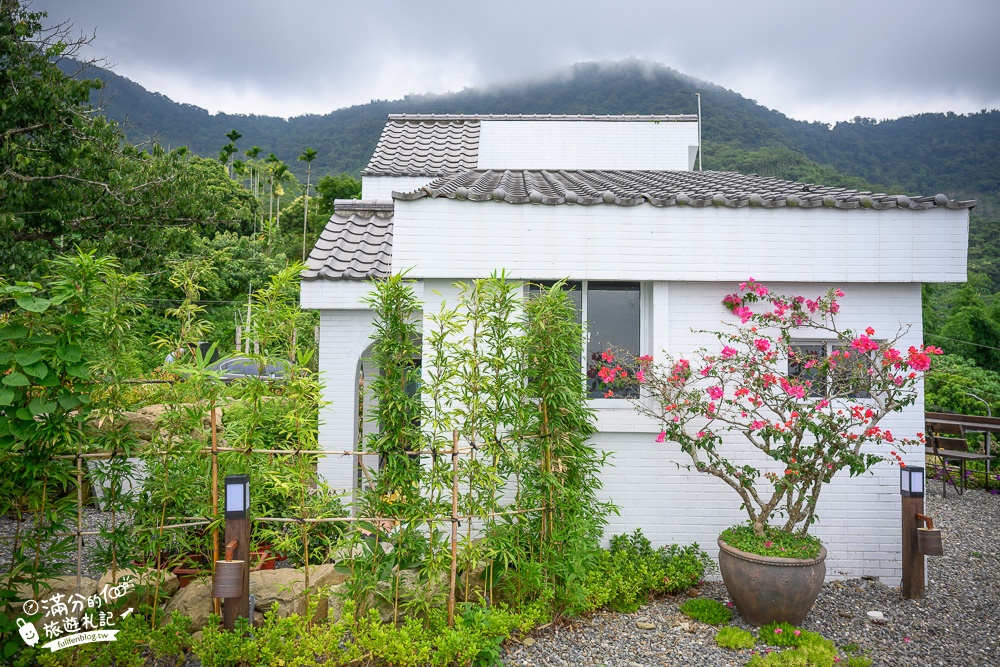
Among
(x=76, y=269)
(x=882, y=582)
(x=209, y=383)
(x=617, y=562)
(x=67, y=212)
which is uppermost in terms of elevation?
(x=67, y=212)

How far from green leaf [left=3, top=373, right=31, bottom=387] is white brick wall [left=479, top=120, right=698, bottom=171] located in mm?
8829

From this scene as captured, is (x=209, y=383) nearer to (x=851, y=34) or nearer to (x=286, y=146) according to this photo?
(x=851, y=34)

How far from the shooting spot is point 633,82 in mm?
52219

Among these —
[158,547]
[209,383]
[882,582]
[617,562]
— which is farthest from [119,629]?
[882,582]

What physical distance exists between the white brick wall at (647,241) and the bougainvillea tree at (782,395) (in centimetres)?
38

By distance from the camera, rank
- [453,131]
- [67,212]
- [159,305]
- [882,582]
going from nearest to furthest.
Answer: [882,582]
[67,212]
[453,131]
[159,305]

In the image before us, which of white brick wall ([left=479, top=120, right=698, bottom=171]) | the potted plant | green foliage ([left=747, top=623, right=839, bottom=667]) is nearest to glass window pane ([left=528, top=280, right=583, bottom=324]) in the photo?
the potted plant

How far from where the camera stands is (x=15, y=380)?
3484mm

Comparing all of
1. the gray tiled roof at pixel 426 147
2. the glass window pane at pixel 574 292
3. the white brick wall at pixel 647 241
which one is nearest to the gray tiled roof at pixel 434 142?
the gray tiled roof at pixel 426 147

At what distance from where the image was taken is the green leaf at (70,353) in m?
3.58

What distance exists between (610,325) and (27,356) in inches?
184

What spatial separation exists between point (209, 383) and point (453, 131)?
30.2ft

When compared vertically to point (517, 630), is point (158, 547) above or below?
above

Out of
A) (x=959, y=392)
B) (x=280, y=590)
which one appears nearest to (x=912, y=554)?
(x=280, y=590)
